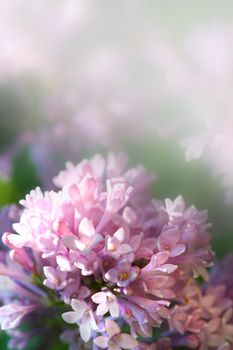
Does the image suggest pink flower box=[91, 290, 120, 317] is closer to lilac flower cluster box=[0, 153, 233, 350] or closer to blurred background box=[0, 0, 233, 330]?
lilac flower cluster box=[0, 153, 233, 350]

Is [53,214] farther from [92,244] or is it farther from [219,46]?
[219,46]

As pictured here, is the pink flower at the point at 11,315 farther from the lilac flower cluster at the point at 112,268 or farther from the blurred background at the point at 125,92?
the blurred background at the point at 125,92

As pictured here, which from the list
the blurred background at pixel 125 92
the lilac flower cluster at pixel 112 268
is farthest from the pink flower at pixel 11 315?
the blurred background at pixel 125 92

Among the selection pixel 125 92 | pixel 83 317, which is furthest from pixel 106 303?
pixel 125 92

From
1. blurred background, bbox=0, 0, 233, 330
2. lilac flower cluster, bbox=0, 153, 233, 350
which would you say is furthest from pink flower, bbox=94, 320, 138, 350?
blurred background, bbox=0, 0, 233, 330

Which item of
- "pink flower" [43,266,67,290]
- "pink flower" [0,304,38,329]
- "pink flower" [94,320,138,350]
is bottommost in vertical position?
"pink flower" [94,320,138,350]

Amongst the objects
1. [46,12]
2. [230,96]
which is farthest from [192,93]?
[46,12]
